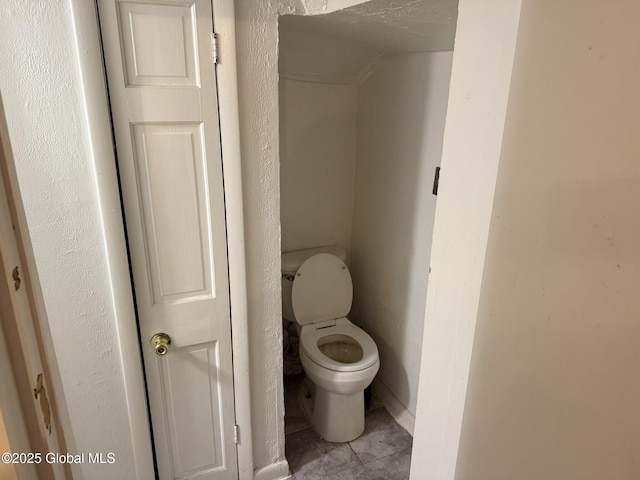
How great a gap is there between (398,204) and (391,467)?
1210 millimetres

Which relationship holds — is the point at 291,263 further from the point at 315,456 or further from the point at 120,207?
the point at 120,207

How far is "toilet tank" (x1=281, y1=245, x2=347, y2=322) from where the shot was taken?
2.09m

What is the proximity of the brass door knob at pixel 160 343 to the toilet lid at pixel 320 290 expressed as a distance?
779 millimetres

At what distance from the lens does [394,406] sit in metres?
2.15

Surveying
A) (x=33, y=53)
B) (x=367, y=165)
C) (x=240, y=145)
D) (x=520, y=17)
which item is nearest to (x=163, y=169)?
(x=240, y=145)

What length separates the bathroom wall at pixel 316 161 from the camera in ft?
6.67

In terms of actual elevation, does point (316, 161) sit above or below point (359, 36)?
below

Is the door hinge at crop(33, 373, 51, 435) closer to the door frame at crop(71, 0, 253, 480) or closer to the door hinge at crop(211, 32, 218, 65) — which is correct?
the door frame at crop(71, 0, 253, 480)

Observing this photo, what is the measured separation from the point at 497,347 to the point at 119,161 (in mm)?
1092

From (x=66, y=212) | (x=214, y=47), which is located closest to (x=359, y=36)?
(x=214, y=47)

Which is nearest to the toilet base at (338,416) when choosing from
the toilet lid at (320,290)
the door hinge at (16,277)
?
the toilet lid at (320,290)

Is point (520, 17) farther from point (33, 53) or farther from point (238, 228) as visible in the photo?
point (33, 53)

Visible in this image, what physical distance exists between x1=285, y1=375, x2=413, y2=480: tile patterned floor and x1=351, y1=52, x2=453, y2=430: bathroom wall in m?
0.13

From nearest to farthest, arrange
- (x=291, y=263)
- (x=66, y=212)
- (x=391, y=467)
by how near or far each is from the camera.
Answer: (x=66, y=212)
(x=391, y=467)
(x=291, y=263)
